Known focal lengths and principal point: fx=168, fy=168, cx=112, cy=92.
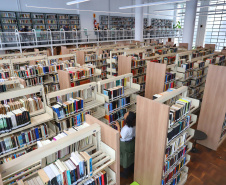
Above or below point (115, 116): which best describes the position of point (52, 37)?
above

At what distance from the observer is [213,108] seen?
412 centimetres

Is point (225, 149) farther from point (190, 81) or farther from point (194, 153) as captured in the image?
point (190, 81)

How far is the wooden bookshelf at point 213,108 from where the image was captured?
390 centimetres

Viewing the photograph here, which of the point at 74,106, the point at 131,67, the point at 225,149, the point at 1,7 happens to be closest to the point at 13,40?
the point at 1,7

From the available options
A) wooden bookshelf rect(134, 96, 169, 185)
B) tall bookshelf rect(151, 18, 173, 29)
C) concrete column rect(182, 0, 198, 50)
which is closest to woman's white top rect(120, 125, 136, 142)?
wooden bookshelf rect(134, 96, 169, 185)

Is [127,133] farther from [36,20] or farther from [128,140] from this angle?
[36,20]

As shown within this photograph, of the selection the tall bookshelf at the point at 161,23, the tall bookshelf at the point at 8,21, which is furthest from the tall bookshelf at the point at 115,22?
the tall bookshelf at the point at 8,21

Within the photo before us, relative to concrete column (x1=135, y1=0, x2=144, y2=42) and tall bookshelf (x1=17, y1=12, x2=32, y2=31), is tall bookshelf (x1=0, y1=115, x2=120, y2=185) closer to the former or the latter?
tall bookshelf (x1=17, y1=12, x2=32, y2=31)

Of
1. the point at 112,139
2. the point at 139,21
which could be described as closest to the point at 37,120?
the point at 112,139

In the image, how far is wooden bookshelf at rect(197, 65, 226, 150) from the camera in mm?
3896

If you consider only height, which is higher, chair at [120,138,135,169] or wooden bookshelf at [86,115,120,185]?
wooden bookshelf at [86,115,120,185]

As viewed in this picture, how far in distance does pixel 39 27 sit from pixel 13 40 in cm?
272

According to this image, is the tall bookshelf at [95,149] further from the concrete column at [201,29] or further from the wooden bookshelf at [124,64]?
the concrete column at [201,29]

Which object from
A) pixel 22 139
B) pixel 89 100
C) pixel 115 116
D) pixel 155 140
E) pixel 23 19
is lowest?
pixel 115 116
